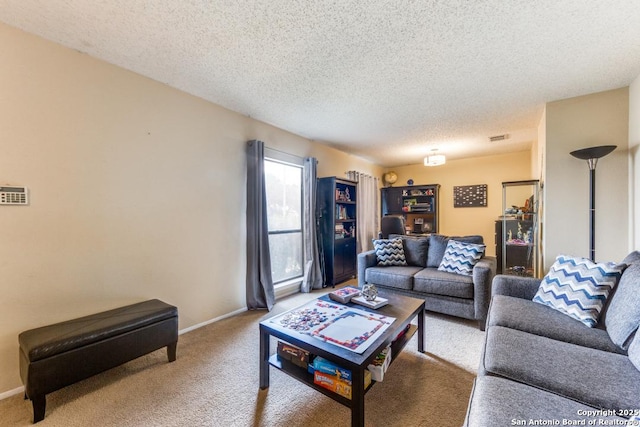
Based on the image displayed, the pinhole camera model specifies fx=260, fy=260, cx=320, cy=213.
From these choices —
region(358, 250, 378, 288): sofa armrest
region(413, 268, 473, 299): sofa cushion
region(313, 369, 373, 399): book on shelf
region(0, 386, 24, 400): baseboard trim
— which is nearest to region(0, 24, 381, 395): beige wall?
region(0, 386, 24, 400): baseboard trim

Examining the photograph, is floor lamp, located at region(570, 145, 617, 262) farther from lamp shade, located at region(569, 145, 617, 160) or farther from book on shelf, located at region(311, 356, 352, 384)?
book on shelf, located at region(311, 356, 352, 384)

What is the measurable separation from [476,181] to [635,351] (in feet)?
16.1

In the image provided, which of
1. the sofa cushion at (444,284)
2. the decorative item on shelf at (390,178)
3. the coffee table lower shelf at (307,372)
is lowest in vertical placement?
the coffee table lower shelf at (307,372)

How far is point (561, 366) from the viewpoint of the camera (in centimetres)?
116

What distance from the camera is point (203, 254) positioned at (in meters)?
2.77

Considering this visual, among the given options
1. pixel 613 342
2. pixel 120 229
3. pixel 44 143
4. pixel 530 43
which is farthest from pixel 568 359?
pixel 44 143

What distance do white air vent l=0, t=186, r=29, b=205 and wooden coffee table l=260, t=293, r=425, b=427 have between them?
1.81m

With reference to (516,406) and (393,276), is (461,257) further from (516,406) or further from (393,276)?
(516,406)

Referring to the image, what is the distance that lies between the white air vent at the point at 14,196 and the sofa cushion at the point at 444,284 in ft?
11.2

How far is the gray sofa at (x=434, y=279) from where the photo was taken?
8.57 feet

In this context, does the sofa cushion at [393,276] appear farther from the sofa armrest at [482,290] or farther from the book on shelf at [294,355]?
the book on shelf at [294,355]

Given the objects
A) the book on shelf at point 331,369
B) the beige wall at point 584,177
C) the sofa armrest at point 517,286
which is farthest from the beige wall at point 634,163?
the book on shelf at point 331,369

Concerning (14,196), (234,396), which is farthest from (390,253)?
(14,196)

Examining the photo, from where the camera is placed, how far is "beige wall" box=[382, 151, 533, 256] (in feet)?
16.9
